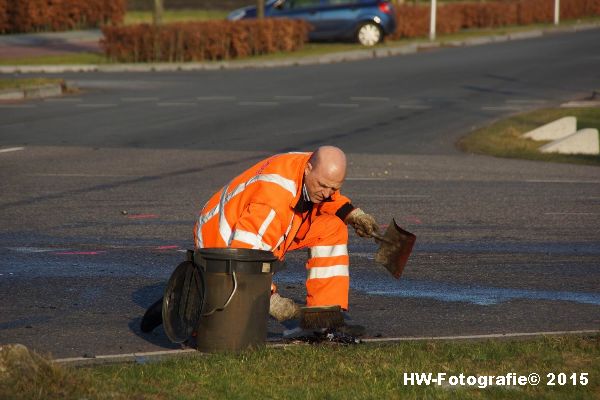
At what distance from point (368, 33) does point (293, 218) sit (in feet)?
110

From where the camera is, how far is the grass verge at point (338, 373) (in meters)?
5.79

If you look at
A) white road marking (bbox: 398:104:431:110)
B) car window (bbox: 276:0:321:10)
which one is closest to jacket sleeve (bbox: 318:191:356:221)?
white road marking (bbox: 398:104:431:110)

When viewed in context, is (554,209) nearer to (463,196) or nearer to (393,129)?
(463,196)

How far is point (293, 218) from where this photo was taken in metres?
6.90

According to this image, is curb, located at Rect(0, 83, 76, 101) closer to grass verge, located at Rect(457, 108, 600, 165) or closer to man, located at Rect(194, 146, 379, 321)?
grass verge, located at Rect(457, 108, 600, 165)

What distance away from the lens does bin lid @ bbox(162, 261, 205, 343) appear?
6762 mm

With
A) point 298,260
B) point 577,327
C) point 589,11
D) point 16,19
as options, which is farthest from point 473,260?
point 589,11

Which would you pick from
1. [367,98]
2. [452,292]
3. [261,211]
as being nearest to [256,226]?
[261,211]

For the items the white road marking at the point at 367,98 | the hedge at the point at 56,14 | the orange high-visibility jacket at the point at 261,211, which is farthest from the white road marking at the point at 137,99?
the hedge at the point at 56,14

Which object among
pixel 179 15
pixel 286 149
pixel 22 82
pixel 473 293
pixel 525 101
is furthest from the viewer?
pixel 179 15

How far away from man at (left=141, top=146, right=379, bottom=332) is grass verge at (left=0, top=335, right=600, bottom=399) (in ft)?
1.46

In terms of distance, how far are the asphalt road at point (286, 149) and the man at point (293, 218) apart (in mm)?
481

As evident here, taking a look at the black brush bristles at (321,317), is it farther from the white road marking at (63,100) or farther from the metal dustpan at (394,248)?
the white road marking at (63,100)

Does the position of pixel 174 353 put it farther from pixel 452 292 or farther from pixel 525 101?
pixel 525 101
